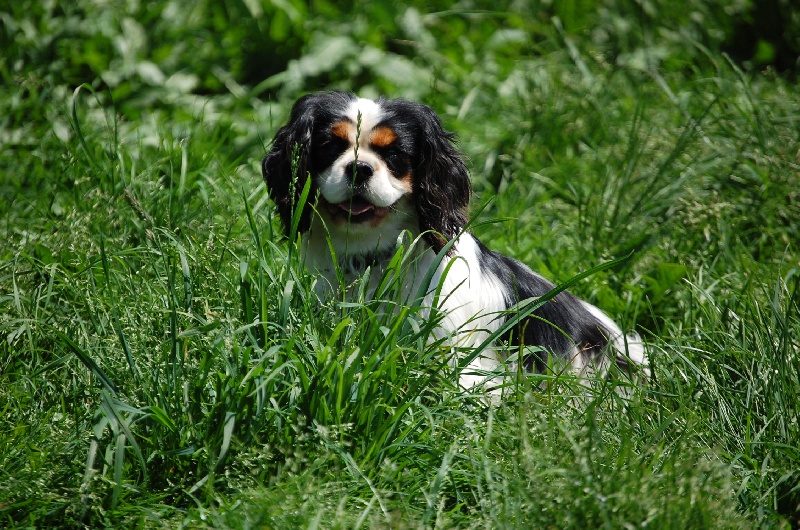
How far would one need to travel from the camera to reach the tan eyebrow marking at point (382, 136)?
318 cm

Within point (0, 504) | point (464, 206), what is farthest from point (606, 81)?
point (0, 504)

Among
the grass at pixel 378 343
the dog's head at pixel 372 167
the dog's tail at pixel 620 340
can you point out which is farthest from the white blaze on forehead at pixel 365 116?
the dog's tail at pixel 620 340

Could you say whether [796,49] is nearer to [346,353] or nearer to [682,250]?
[682,250]

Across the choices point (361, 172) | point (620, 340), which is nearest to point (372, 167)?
point (361, 172)

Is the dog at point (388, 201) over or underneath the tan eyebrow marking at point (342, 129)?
underneath

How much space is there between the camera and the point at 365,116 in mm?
3229

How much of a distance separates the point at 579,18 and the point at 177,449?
216 inches

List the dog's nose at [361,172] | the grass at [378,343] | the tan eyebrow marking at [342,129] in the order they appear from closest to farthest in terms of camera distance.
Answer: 1. the grass at [378,343]
2. the dog's nose at [361,172]
3. the tan eyebrow marking at [342,129]

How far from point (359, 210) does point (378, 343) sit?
0.71 meters

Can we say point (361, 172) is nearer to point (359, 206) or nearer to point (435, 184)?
point (359, 206)

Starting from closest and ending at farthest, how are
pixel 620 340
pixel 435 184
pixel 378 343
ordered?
1. pixel 378 343
2. pixel 435 184
3. pixel 620 340

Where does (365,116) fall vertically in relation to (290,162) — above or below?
above

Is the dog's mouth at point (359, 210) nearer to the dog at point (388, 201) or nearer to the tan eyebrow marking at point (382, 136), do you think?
the dog at point (388, 201)

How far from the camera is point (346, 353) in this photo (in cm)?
252
